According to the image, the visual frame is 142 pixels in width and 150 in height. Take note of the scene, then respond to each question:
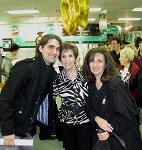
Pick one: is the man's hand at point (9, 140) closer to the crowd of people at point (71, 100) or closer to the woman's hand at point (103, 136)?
the crowd of people at point (71, 100)

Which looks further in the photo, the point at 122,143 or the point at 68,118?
the point at 68,118

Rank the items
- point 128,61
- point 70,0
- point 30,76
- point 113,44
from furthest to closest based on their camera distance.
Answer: point 113,44
point 128,61
point 70,0
point 30,76

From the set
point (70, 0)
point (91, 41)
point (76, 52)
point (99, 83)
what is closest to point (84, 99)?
point (99, 83)

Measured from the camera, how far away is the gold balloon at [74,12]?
160 inches

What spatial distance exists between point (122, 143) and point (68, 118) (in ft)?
1.77

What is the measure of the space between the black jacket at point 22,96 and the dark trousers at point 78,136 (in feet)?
1.44

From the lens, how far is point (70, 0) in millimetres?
4066

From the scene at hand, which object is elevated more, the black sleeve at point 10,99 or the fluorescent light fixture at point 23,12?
the fluorescent light fixture at point 23,12

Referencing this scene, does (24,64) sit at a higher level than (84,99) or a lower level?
higher

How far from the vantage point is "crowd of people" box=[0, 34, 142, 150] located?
232 cm

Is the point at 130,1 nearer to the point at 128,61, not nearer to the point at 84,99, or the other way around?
the point at 128,61

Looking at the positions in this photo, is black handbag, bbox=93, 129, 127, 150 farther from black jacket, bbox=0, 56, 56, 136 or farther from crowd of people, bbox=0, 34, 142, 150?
black jacket, bbox=0, 56, 56, 136

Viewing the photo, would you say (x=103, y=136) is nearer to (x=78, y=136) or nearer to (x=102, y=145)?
(x=102, y=145)

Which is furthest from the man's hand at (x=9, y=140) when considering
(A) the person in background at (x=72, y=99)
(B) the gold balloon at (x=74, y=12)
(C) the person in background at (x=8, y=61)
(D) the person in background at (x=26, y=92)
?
(C) the person in background at (x=8, y=61)
